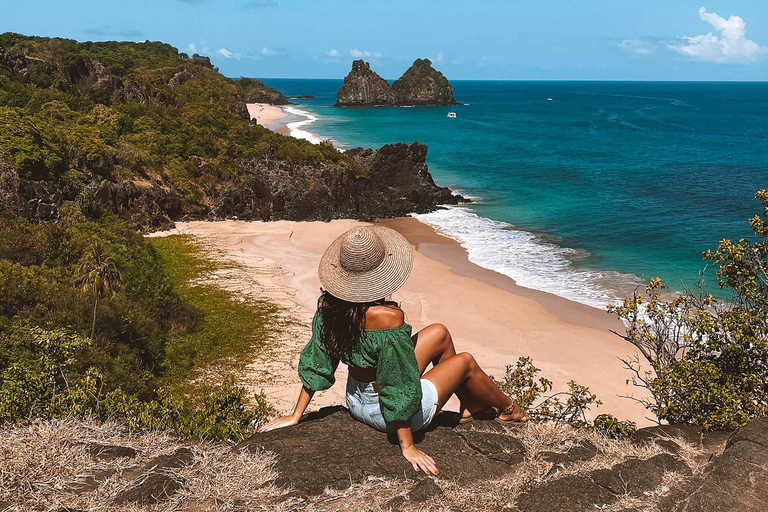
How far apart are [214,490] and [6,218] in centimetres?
1367

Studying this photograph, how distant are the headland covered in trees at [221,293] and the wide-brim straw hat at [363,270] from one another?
1475mm

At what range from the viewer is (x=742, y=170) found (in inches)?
1807

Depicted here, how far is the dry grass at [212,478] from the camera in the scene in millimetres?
3725

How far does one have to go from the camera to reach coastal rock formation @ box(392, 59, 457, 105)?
136 m

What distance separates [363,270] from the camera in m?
4.10

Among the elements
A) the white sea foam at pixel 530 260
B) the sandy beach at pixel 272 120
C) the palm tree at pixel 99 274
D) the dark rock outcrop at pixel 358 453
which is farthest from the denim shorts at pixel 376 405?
the sandy beach at pixel 272 120

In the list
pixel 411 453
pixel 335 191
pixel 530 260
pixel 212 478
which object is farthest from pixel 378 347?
pixel 335 191

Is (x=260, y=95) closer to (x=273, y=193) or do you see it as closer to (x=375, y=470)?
(x=273, y=193)

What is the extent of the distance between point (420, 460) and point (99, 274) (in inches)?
411

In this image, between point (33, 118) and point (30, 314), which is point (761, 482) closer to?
point (30, 314)

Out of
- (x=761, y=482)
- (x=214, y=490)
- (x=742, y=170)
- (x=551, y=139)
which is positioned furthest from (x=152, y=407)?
(x=551, y=139)

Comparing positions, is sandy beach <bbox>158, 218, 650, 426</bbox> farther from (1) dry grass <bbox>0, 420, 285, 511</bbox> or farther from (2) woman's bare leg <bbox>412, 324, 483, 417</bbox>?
(2) woman's bare leg <bbox>412, 324, 483, 417</bbox>

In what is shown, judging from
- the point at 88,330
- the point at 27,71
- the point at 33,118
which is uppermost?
the point at 27,71

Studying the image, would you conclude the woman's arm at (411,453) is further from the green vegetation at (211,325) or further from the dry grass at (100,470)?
the green vegetation at (211,325)
